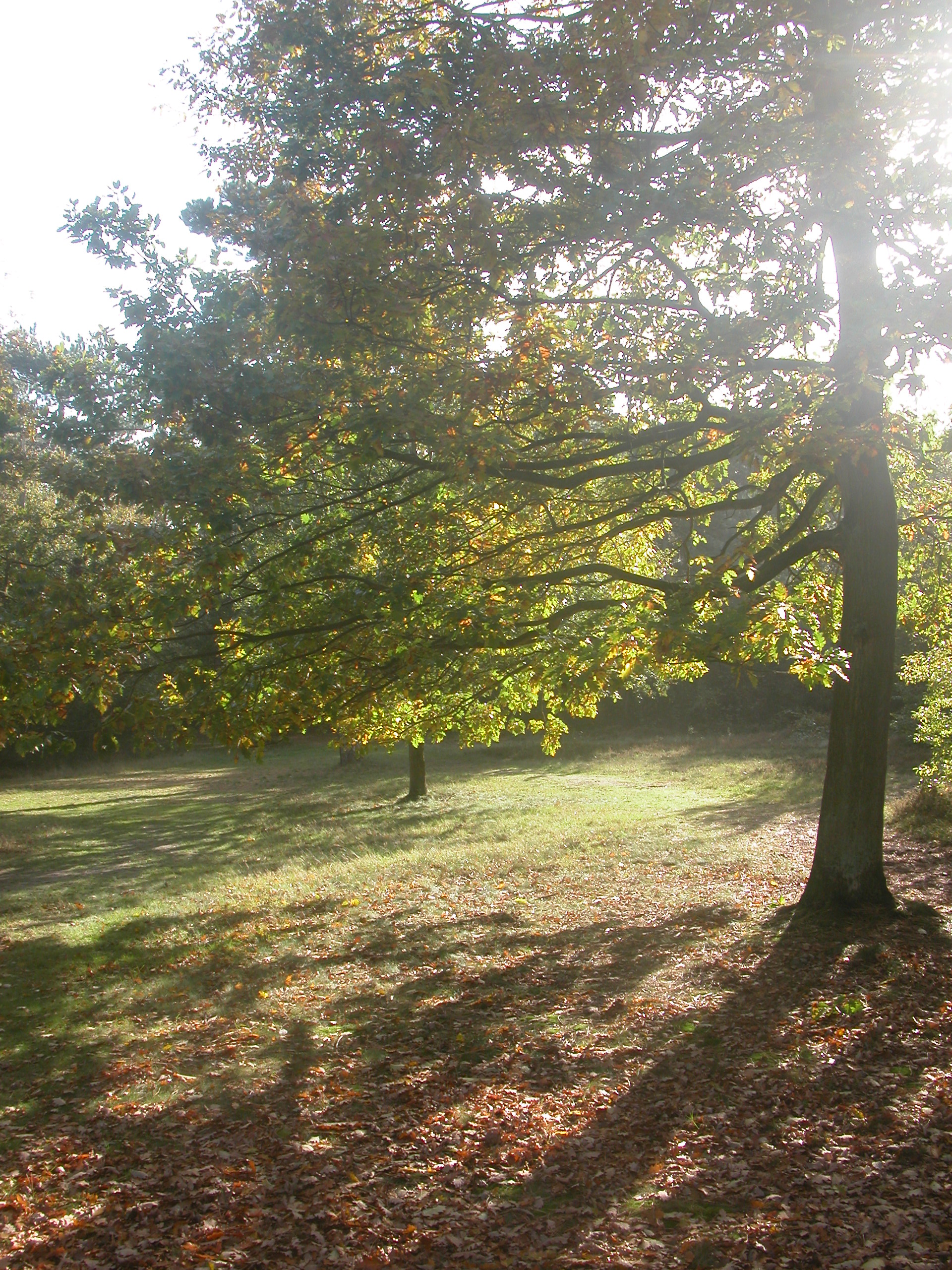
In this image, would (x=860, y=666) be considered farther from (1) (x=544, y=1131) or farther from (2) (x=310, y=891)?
(2) (x=310, y=891)

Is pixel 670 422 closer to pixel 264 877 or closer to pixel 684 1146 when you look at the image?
pixel 684 1146

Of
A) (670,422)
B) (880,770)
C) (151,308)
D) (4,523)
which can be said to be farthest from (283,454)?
(4,523)

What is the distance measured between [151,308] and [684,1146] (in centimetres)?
705

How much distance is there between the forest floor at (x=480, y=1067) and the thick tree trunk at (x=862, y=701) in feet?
2.00

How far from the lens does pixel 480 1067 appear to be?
684 centimetres

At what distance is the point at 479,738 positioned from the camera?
12539mm

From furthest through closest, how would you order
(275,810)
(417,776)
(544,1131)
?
(417,776) → (275,810) → (544,1131)

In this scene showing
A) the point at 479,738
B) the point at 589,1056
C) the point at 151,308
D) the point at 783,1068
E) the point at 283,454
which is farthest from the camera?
the point at 479,738

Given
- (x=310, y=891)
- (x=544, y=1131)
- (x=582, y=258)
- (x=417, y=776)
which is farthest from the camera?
(x=417, y=776)

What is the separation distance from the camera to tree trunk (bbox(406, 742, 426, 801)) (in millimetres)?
25234

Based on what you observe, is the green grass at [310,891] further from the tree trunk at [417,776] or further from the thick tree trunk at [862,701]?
the thick tree trunk at [862,701]

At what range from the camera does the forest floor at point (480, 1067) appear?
4590 millimetres

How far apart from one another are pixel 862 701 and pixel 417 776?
54.5 feet

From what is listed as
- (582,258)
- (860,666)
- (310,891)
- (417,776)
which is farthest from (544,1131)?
(417,776)
